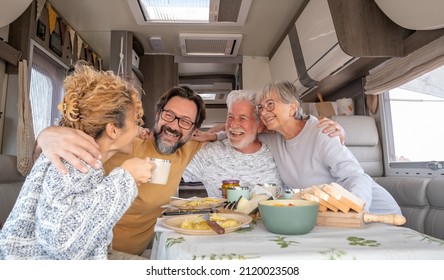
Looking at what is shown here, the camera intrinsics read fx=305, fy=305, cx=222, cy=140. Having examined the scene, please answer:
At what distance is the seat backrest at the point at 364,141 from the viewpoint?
2346mm

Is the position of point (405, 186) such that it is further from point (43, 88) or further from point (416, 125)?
point (43, 88)

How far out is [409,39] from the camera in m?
1.96

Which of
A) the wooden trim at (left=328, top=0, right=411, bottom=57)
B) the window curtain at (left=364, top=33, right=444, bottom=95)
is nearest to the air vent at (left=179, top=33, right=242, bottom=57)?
the wooden trim at (left=328, top=0, right=411, bottom=57)

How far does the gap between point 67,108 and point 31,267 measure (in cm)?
38

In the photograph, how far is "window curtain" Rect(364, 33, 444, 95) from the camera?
Answer: 1.84 m

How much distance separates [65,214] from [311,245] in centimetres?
46

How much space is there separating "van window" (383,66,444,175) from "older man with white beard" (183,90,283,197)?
1.21 m

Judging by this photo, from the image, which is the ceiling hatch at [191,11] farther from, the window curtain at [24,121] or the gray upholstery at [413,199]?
the gray upholstery at [413,199]

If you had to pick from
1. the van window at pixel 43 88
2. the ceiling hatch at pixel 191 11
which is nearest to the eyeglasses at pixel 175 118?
the ceiling hatch at pixel 191 11

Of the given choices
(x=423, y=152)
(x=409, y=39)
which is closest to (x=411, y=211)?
(x=423, y=152)

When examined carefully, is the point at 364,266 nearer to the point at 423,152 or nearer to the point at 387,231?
the point at 387,231

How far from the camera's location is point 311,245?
56 centimetres

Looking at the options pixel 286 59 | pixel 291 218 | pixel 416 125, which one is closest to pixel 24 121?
pixel 291 218

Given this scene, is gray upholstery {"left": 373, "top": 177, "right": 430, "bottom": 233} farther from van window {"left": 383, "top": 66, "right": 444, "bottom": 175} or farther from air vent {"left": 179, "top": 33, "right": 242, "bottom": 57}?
air vent {"left": 179, "top": 33, "right": 242, "bottom": 57}
